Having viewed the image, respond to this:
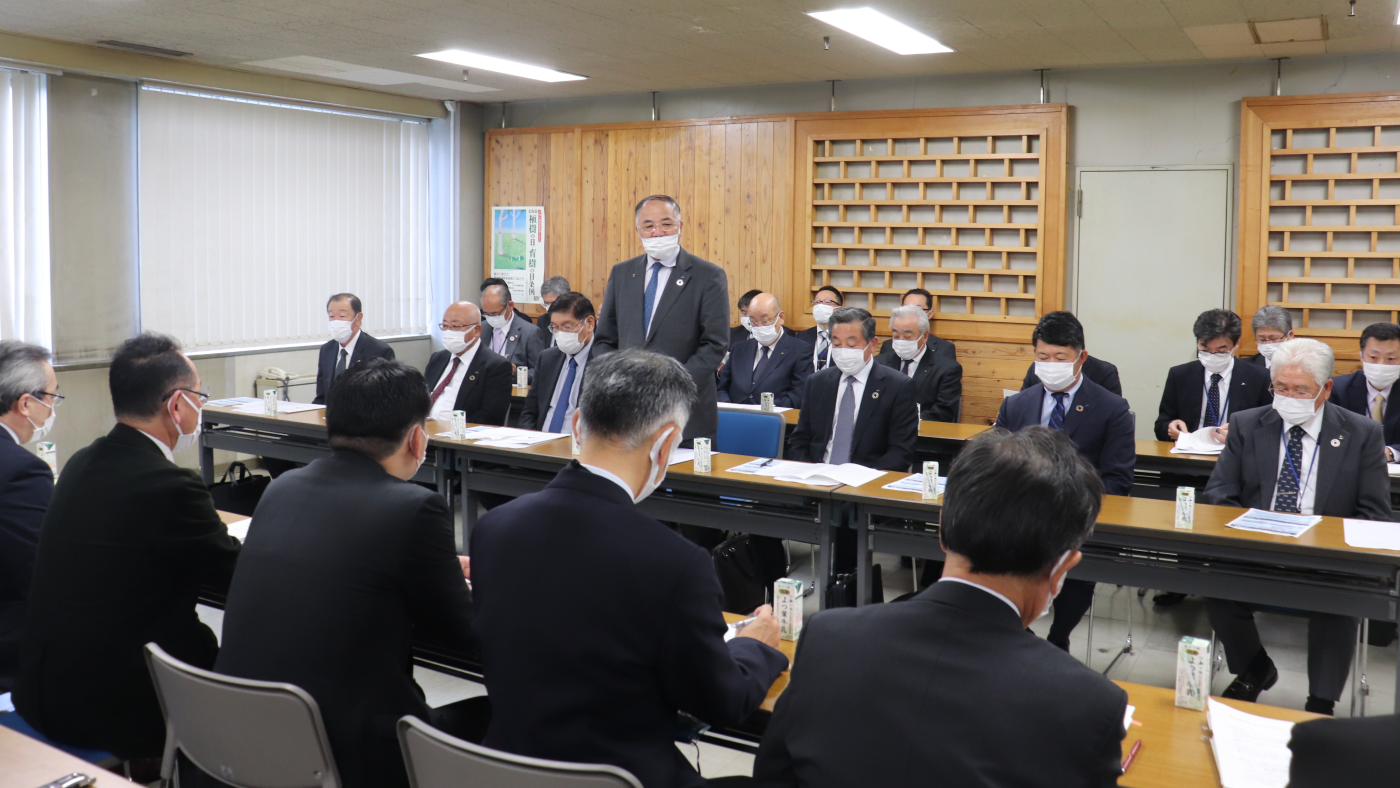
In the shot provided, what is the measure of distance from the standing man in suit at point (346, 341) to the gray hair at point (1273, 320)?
4.86m

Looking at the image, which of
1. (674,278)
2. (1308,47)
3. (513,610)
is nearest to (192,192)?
(674,278)

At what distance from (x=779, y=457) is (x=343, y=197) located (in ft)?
17.3

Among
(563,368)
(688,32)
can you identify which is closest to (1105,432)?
(563,368)

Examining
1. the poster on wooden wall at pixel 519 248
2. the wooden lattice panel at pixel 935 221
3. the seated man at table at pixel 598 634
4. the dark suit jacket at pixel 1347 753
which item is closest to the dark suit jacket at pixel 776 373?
the wooden lattice panel at pixel 935 221

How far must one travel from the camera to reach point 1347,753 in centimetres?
104

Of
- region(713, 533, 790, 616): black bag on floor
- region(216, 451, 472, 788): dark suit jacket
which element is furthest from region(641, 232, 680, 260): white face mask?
region(216, 451, 472, 788): dark suit jacket

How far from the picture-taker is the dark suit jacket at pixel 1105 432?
4.16 metres

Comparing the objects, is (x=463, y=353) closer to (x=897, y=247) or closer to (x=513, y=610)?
(x=897, y=247)

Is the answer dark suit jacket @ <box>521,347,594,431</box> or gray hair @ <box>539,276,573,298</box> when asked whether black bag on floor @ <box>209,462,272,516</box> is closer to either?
dark suit jacket @ <box>521,347,594,431</box>

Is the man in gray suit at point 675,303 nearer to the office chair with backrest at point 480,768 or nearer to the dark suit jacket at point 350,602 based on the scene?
the dark suit jacket at point 350,602

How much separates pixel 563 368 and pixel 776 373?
5.64 feet

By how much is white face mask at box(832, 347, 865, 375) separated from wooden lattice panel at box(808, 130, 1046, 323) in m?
3.00

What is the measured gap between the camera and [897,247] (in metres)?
7.72

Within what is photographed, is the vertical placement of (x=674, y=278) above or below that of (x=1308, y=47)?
below
